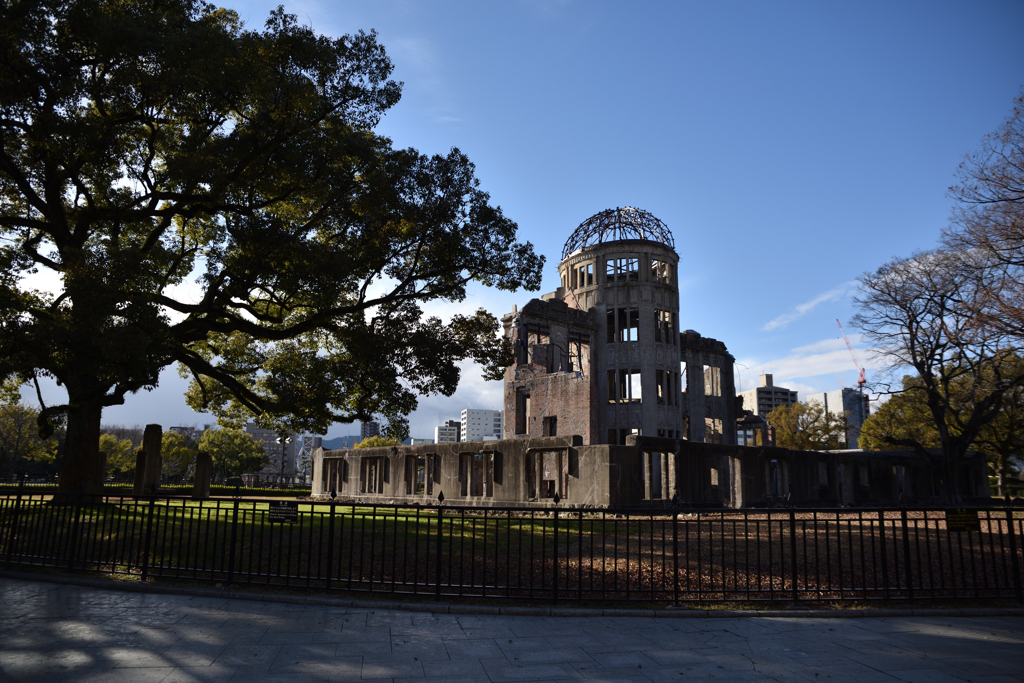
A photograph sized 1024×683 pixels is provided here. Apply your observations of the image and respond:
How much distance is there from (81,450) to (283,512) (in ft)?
41.1

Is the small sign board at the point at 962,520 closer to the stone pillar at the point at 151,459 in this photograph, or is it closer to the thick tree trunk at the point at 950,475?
the stone pillar at the point at 151,459


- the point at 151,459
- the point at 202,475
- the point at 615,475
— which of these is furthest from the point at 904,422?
the point at 151,459

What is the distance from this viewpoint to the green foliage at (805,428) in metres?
60.9

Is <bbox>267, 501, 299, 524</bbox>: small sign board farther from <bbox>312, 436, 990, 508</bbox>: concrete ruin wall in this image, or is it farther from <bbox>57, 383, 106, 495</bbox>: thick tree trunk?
<bbox>312, 436, 990, 508</bbox>: concrete ruin wall

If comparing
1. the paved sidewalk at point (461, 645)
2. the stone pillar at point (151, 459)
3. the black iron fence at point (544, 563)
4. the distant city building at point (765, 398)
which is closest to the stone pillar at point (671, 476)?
the black iron fence at point (544, 563)

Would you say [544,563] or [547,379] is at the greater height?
[547,379]

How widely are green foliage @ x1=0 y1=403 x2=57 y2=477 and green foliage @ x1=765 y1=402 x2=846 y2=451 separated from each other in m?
67.2

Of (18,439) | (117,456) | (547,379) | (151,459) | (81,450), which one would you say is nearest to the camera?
(81,450)

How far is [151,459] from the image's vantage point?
2234 cm

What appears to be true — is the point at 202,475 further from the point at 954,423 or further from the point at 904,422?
the point at 904,422

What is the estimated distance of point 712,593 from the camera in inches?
352

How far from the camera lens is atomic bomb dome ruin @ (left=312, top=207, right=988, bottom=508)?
78.3ft

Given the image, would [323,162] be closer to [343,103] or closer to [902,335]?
[343,103]

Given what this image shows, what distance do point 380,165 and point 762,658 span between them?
16172mm
